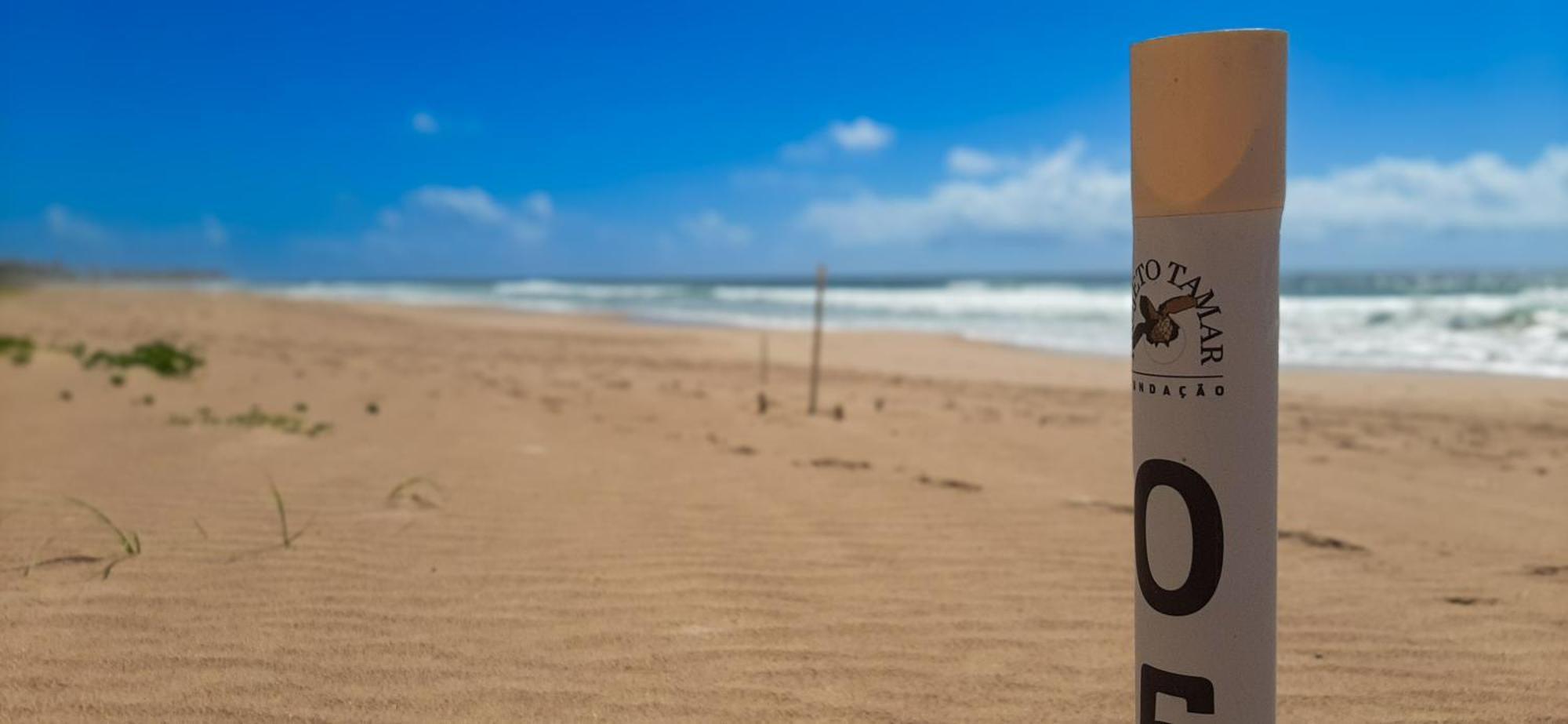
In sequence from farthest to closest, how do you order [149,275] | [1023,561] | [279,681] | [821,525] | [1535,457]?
[149,275] → [1535,457] → [821,525] → [1023,561] → [279,681]

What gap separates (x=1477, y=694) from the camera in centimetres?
329

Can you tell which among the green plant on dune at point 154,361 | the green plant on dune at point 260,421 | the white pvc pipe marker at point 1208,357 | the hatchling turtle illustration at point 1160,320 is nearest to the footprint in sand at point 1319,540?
the white pvc pipe marker at point 1208,357

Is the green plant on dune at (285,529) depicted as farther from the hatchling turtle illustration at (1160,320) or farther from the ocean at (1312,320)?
the ocean at (1312,320)

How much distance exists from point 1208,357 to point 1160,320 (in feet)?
0.39

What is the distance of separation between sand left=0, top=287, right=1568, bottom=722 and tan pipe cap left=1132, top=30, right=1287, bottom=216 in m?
1.79

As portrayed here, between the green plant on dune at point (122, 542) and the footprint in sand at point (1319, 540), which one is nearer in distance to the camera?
the green plant on dune at point (122, 542)

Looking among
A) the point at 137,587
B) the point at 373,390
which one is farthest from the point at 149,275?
A: the point at 137,587

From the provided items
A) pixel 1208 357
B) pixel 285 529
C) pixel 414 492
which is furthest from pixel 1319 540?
pixel 285 529

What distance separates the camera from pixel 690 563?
4473mm

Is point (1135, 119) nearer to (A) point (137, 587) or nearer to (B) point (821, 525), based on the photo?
(B) point (821, 525)

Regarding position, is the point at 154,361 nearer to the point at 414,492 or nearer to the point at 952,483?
the point at 414,492

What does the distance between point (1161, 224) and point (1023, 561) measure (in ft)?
9.53

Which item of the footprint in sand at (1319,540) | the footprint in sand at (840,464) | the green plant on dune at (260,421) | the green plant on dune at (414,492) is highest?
the green plant on dune at (260,421)

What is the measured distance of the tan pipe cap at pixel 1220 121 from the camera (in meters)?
2.02
